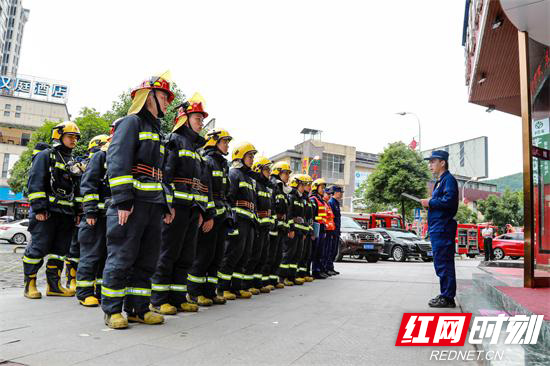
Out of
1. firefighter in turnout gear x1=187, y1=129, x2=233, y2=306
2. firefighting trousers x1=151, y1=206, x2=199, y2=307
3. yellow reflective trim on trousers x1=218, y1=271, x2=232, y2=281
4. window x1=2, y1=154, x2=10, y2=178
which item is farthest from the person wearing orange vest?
window x1=2, y1=154, x2=10, y2=178

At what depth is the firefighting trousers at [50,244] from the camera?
5.64m

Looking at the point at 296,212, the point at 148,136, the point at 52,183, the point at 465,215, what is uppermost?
the point at 465,215

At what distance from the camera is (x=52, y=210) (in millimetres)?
5738

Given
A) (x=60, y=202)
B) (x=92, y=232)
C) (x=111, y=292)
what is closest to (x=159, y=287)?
(x=111, y=292)

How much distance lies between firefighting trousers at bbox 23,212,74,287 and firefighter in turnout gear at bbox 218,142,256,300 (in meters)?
2.26

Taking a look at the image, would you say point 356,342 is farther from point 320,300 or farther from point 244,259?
point 244,259

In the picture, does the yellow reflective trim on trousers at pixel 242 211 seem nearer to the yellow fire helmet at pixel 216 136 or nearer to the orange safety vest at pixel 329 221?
the yellow fire helmet at pixel 216 136

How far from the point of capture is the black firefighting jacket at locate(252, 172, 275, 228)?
7.01m

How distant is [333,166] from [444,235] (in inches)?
2291

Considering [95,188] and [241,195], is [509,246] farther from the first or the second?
[95,188]

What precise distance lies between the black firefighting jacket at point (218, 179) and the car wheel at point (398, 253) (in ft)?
48.5

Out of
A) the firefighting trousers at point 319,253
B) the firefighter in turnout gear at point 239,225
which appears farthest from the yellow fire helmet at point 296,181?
the firefighter in turnout gear at point 239,225

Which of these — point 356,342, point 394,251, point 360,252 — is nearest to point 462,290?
point 356,342

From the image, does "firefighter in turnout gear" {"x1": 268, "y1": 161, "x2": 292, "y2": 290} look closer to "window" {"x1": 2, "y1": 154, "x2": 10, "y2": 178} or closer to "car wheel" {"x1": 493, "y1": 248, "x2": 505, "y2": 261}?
"car wheel" {"x1": 493, "y1": 248, "x2": 505, "y2": 261}
